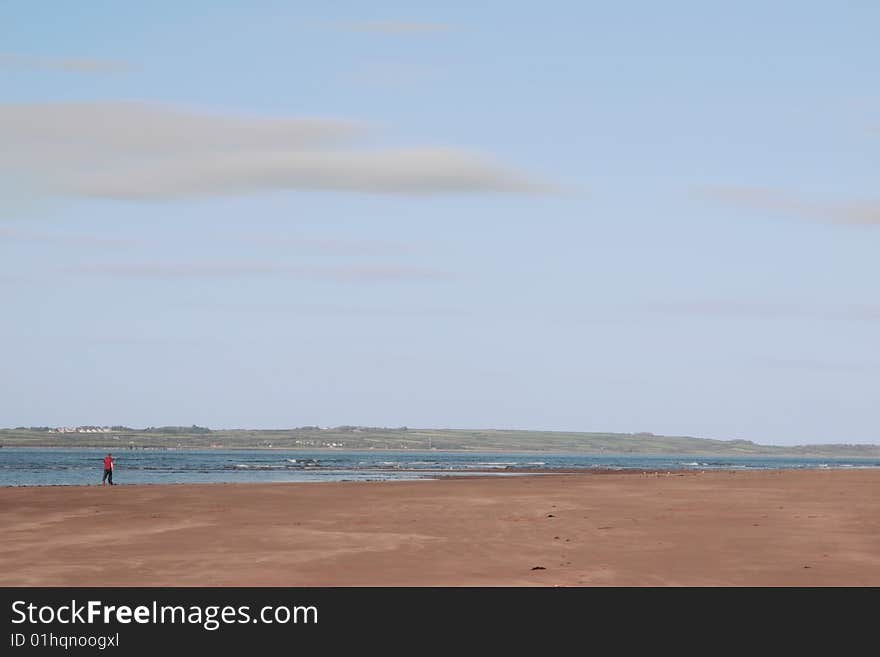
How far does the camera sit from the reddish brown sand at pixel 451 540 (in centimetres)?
1906

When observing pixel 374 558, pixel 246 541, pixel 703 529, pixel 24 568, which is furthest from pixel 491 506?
pixel 24 568

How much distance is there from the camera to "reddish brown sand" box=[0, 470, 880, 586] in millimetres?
19062

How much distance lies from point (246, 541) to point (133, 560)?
4.06 meters

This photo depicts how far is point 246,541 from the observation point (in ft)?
81.9

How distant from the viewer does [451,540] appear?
81.6ft

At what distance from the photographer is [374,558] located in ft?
70.7
